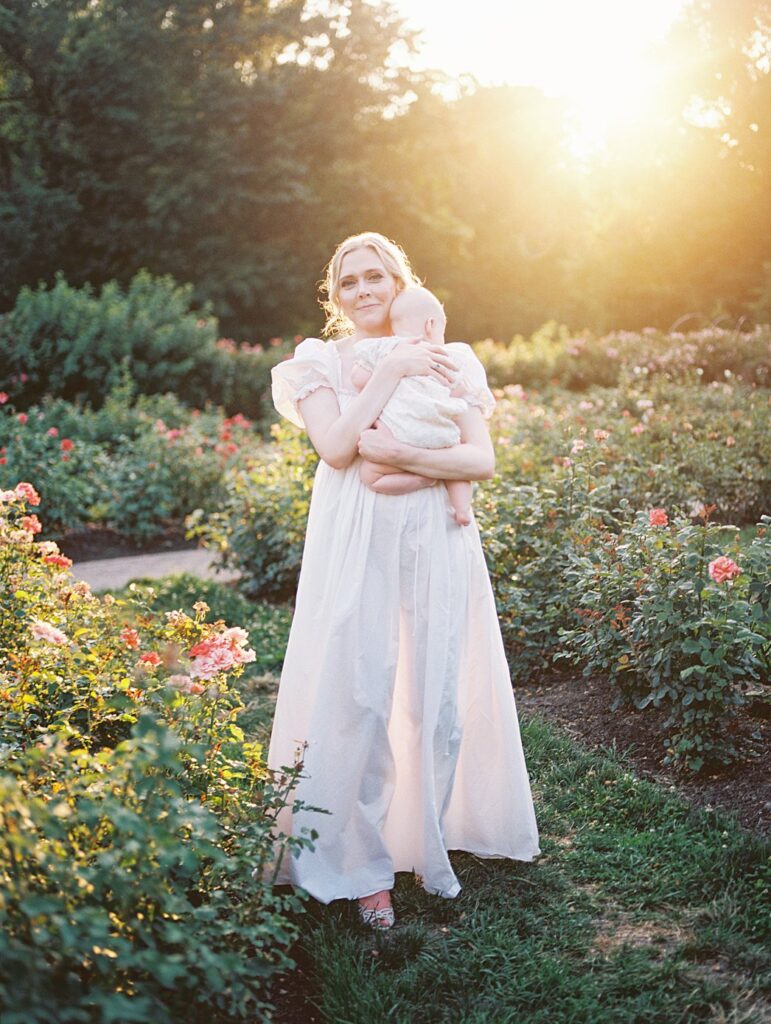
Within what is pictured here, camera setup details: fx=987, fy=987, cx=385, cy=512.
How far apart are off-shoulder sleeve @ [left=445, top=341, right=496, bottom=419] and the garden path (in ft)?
14.6

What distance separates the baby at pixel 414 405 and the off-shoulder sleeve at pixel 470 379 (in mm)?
37

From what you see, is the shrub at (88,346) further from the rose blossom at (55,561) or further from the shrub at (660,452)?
the rose blossom at (55,561)

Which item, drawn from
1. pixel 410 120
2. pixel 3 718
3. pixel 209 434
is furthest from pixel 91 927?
pixel 410 120

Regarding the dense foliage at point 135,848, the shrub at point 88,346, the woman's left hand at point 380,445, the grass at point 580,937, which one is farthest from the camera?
the shrub at point 88,346

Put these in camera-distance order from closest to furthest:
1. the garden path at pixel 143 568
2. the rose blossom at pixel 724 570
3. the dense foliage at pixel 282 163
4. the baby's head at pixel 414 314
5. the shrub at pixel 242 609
Result: the baby's head at pixel 414 314 → the rose blossom at pixel 724 570 → the shrub at pixel 242 609 → the garden path at pixel 143 568 → the dense foliage at pixel 282 163

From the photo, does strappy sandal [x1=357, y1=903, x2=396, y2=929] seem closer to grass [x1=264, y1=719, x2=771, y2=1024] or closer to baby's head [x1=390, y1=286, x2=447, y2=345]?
grass [x1=264, y1=719, x2=771, y2=1024]

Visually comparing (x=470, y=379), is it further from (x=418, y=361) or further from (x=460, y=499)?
(x=460, y=499)

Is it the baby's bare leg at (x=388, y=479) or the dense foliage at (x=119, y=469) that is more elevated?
the baby's bare leg at (x=388, y=479)

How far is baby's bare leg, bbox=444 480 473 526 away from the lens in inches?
112

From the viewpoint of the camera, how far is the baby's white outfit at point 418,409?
2736 millimetres

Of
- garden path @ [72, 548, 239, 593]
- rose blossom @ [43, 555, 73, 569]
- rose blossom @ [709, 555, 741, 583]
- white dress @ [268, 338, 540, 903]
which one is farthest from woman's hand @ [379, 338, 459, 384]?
garden path @ [72, 548, 239, 593]

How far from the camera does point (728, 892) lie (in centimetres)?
283

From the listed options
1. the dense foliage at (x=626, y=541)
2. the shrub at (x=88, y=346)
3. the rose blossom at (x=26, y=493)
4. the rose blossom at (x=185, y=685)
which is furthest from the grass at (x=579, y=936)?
the shrub at (x=88, y=346)

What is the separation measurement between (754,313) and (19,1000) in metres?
22.3
